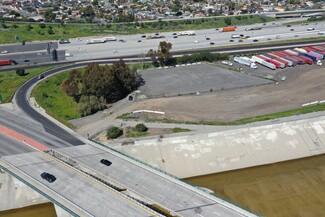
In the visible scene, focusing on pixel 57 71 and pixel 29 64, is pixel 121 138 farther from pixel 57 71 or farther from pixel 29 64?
pixel 29 64

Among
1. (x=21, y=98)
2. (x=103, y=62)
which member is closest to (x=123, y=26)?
(x=103, y=62)

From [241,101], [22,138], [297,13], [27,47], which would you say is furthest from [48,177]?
[297,13]

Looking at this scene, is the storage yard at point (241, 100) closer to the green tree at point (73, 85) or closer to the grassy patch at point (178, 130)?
the grassy patch at point (178, 130)

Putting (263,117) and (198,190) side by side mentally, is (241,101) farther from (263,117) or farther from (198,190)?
(198,190)

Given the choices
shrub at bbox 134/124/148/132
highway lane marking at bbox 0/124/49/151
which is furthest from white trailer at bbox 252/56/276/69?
highway lane marking at bbox 0/124/49/151

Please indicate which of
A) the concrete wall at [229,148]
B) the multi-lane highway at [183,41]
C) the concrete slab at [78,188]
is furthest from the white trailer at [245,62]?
the concrete slab at [78,188]

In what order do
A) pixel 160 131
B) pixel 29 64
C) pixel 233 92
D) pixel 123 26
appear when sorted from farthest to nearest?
pixel 123 26 < pixel 29 64 < pixel 233 92 < pixel 160 131

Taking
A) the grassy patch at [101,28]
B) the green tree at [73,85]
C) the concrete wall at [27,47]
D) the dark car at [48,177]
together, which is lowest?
the dark car at [48,177]
